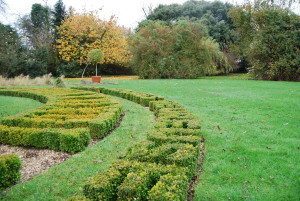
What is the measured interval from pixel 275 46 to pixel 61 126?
24295 mm

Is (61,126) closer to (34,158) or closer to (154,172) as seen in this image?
(34,158)

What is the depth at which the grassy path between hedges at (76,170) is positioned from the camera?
18.8 ft

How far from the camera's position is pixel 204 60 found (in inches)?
1324

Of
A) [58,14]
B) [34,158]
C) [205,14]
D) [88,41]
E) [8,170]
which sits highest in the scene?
[205,14]

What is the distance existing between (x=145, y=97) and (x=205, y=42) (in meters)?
19.4

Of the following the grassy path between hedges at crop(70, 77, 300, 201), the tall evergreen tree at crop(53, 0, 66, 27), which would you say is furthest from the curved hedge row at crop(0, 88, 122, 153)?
the tall evergreen tree at crop(53, 0, 66, 27)

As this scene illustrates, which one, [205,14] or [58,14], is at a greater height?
[205,14]

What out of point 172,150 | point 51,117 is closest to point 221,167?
point 172,150

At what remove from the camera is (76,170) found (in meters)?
6.84

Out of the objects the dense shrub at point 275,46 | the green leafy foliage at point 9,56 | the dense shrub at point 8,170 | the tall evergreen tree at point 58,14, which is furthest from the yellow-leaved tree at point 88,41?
the dense shrub at point 8,170

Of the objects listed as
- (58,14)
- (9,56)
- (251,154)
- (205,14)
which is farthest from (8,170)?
(205,14)

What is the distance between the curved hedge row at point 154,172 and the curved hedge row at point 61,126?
2.05m

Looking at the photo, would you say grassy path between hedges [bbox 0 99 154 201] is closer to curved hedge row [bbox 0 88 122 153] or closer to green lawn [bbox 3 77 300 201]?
green lawn [bbox 3 77 300 201]

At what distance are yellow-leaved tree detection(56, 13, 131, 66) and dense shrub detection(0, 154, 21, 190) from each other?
3264 cm
